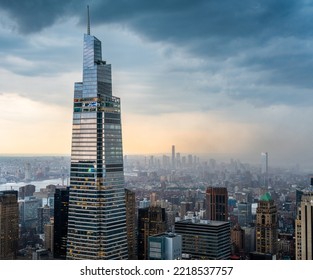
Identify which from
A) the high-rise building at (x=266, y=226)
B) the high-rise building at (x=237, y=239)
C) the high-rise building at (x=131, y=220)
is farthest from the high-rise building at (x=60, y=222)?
the high-rise building at (x=266, y=226)

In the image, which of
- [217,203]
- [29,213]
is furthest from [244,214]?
[29,213]

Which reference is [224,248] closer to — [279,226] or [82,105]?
[279,226]

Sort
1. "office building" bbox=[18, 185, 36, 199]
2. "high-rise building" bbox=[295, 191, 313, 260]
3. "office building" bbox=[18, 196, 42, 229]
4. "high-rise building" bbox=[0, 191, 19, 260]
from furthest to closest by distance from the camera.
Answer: "office building" bbox=[18, 196, 42, 229] → "high-rise building" bbox=[0, 191, 19, 260] → "office building" bbox=[18, 185, 36, 199] → "high-rise building" bbox=[295, 191, 313, 260]

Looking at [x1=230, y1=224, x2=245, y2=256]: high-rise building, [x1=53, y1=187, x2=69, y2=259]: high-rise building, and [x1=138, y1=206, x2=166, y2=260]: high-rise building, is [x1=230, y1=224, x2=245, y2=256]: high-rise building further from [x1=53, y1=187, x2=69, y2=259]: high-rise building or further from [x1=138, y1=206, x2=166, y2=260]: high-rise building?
[x1=53, y1=187, x2=69, y2=259]: high-rise building

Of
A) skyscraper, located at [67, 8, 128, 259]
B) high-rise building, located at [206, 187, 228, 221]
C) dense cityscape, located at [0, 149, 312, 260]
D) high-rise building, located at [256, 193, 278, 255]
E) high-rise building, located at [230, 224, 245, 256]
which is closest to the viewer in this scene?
dense cityscape, located at [0, 149, 312, 260]

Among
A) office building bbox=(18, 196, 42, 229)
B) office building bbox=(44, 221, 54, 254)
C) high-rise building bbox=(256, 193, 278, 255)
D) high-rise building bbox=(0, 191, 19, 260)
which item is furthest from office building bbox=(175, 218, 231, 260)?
high-rise building bbox=(0, 191, 19, 260)
